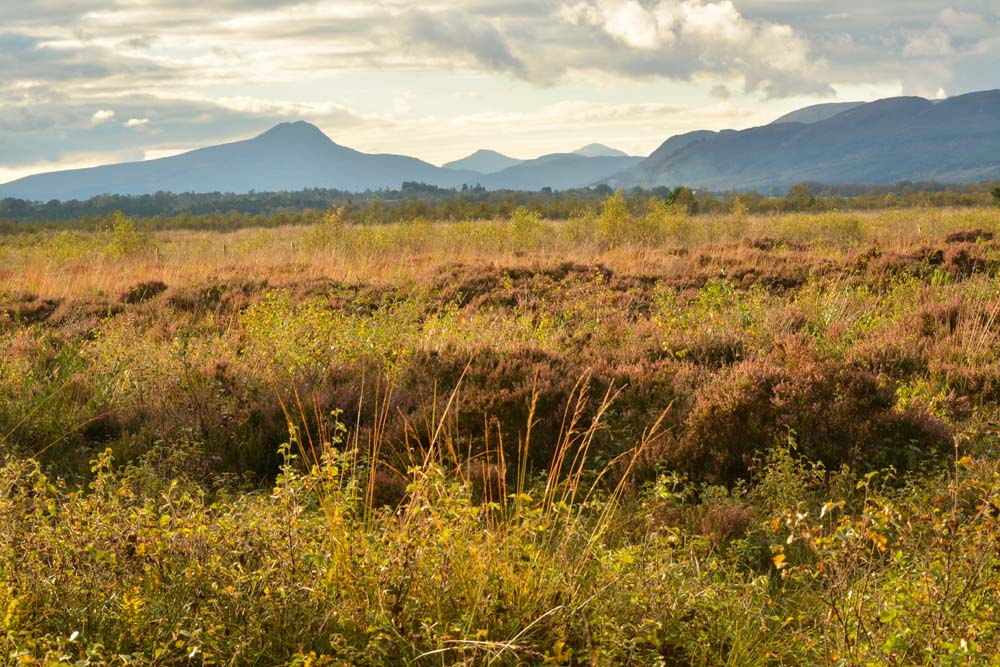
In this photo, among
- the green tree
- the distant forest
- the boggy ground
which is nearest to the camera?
the boggy ground

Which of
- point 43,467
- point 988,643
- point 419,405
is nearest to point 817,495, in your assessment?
point 988,643

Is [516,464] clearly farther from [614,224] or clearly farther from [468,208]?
[468,208]

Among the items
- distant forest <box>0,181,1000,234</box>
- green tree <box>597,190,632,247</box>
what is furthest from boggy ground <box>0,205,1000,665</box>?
distant forest <box>0,181,1000,234</box>

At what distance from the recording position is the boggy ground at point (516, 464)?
304cm

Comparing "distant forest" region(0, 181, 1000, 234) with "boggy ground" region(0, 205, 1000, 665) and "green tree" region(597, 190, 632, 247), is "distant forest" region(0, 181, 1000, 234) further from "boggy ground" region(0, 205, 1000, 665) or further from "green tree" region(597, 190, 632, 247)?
"boggy ground" region(0, 205, 1000, 665)

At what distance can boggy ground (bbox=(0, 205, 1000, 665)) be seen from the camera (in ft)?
9.97

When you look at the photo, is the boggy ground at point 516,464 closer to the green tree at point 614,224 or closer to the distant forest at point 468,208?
the green tree at point 614,224

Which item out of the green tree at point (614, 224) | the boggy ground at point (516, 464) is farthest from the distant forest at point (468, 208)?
the boggy ground at point (516, 464)

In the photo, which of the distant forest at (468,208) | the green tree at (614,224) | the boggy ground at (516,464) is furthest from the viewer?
the distant forest at (468,208)

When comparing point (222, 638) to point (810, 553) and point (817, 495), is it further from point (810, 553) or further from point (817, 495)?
point (817, 495)

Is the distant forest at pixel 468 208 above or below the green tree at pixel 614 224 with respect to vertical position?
above

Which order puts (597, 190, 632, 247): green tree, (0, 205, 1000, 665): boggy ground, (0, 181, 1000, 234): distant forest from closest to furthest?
(0, 205, 1000, 665): boggy ground < (597, 190, 632, 247): green tree < (0, 181, 1000, 234): distant forest

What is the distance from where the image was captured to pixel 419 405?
658cm

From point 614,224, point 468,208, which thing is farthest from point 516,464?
point 468,208
